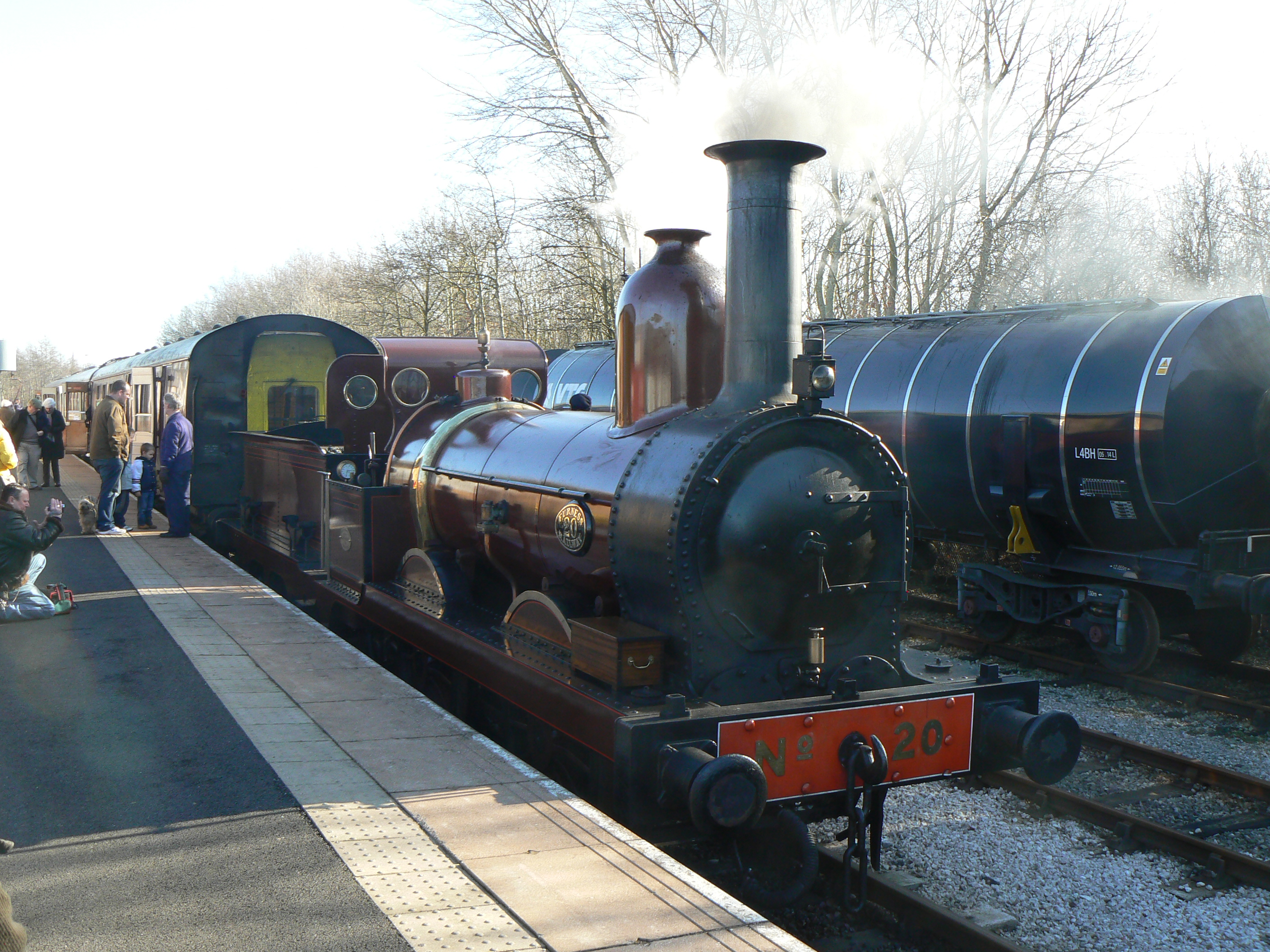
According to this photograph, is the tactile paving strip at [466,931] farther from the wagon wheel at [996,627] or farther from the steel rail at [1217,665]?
the steel rail at [1217,665]

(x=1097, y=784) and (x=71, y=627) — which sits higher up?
(x=71, y=627)

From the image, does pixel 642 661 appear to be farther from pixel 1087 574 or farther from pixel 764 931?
pixel 1087 574

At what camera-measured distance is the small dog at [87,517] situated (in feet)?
36.9

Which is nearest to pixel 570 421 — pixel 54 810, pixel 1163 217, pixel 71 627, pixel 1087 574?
pixel 54 810

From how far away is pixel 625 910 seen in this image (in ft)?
9.75

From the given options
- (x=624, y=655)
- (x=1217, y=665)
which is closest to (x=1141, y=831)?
(x=624, y=655)

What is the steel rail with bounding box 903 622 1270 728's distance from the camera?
21.6 ft

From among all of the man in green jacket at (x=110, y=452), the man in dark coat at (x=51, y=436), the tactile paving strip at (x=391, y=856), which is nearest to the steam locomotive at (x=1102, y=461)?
the tactile paving strip at (x=391, y=856)

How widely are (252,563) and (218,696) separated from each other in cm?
626

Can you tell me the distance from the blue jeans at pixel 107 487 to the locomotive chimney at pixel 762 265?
9701 mm

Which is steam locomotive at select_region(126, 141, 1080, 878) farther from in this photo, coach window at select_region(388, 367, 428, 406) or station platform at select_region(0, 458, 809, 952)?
coach window at select_region(388, 367, 428, 406)

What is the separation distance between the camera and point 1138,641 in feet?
24.6

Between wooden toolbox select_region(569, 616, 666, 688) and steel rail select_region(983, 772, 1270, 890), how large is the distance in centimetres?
214

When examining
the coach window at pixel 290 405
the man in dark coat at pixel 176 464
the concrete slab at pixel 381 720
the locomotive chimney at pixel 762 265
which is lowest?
the concrete slab at pixel 381 720
